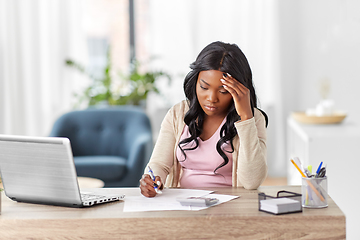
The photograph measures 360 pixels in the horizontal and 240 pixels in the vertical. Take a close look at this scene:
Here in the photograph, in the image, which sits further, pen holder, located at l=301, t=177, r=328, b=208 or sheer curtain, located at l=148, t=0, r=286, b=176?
sheer curtain, located at l=148, t=0, r=286, b=176

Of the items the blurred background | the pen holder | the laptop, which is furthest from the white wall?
the laptop

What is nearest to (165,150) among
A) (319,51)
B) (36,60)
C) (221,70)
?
(221,70)

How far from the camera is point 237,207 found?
1172 millimetres

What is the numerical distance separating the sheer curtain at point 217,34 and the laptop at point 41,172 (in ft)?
9.77

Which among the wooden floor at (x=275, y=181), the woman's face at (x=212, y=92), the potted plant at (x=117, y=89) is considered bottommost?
the wooden floor at (x=275, y=181)

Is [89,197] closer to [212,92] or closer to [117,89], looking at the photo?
[212,92]

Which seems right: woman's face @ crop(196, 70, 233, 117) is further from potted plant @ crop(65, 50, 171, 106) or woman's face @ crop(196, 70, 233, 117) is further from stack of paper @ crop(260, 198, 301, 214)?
potted plant @ crop(65, 50, 171, 106)

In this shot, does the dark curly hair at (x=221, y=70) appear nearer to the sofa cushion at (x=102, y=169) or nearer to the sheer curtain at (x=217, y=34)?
the sofa cushion at (x=102, y=169)

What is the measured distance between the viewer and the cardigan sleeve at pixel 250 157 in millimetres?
1420

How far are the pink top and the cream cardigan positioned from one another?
0.04m

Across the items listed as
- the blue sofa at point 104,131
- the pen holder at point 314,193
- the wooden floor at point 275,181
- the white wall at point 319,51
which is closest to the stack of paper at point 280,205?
the pen holder at point 314,193

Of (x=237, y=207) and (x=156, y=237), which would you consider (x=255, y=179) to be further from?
(x=156, y=237)

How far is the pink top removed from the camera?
1579mm

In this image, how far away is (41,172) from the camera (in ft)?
3.91
